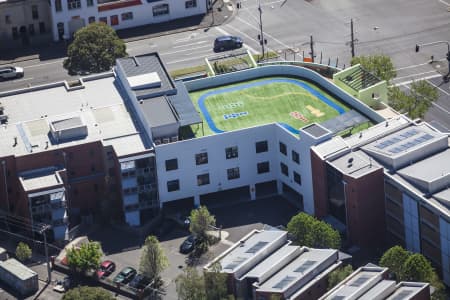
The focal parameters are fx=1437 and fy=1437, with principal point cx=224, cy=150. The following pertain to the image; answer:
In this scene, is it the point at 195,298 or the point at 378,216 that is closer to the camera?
the point at 195,298

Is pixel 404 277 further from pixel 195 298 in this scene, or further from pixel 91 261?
pixel 91 261

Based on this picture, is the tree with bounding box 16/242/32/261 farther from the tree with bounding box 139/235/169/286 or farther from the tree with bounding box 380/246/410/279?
the tree with bounding box 380/246/410/279

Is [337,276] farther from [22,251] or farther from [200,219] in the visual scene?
[22,251]

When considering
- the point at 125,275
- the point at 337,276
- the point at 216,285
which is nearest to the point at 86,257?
the point at 125,275

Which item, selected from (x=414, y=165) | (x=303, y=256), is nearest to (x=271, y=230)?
(x=303, y=256)

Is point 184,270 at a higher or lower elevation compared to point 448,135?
lower
